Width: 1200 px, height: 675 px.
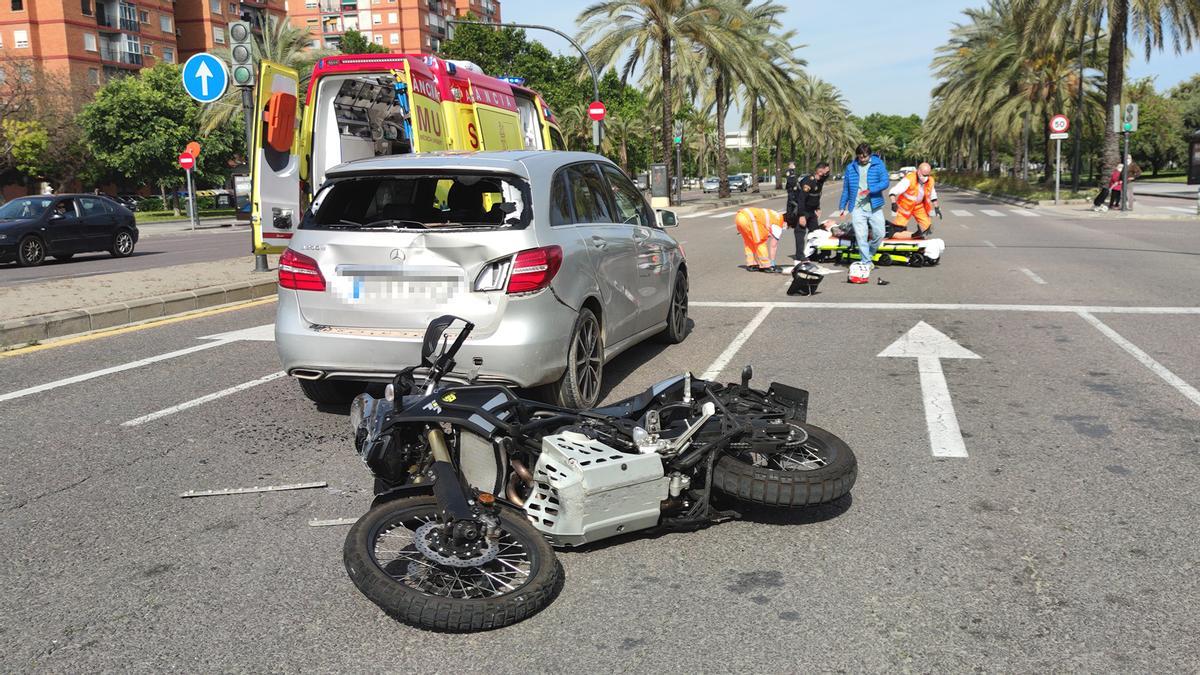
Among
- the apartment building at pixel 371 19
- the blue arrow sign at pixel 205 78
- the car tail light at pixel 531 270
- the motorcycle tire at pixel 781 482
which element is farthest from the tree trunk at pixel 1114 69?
the apartment building at pixel 371 19

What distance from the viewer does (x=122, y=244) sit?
2208cm

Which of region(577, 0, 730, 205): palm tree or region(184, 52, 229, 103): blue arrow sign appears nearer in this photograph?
region(184, 52, 229, 103): blue arrow sign

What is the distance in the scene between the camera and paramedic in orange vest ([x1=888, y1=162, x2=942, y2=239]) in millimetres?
16422

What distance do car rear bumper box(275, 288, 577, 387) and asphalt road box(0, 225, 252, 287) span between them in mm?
9799

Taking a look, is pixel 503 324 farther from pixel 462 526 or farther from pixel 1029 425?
pixel 1029 425

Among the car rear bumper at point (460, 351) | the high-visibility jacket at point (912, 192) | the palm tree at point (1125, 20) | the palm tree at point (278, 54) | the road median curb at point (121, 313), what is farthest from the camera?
the palm tree at point (278, 54)

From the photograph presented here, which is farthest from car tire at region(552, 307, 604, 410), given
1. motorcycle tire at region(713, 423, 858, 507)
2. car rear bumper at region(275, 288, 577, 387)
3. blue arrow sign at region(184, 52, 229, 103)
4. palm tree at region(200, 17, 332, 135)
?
palm tree at region(200, 17, 332, 135)

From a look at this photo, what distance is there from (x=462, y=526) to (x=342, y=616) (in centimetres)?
53

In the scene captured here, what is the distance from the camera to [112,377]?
7410 mm

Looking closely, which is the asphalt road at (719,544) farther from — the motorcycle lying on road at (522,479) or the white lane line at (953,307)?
the white lane line at (953,307)

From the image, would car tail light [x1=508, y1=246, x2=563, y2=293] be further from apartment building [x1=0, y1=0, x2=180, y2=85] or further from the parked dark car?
apartment building [x1=0, y1=0, x2=180, y2=85]

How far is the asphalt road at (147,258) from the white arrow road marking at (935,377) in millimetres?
11760

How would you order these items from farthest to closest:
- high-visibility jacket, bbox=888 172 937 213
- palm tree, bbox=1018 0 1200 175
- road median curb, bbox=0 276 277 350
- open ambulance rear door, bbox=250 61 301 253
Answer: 1. palm tree, bbox=1018 0 1200 175
2. high-visibility jacket, bbox=888 172 937 213
3. open ambulance rear door, bbox=250 61 301 253
4. road median curb, bbox=0 276 277 350

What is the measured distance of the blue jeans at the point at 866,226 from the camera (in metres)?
13.7
